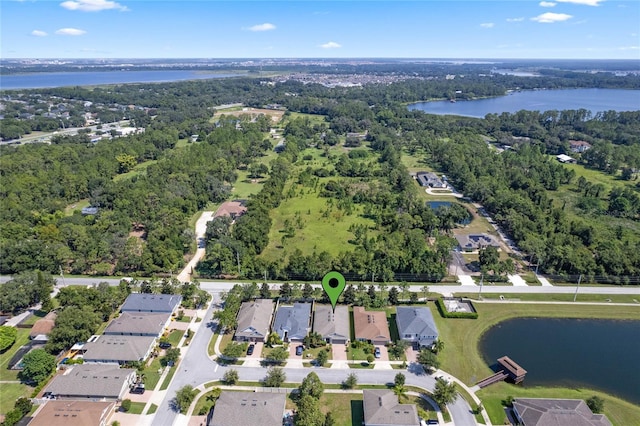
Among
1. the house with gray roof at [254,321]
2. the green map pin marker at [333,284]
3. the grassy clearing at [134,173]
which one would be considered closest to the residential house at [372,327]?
the green map pin marker at [333,284]

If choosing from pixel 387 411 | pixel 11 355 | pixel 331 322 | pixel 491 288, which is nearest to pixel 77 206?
pixel 11 355

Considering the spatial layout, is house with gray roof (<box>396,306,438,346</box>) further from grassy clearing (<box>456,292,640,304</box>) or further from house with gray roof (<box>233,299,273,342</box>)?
house with gray roof (<box>233,299,273,342</box>)

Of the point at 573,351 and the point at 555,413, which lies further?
the point at 573,351

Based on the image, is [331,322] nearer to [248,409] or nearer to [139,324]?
[248,409]

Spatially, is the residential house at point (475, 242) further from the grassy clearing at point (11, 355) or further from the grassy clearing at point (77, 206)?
the grassy clearing at point (77, 206)

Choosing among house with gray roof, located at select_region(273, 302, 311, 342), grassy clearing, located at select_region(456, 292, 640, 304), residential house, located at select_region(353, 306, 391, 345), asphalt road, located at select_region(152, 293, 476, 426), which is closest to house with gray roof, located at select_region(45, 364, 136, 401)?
asphalt road, located at select_region(152, 293, 476, 426)
